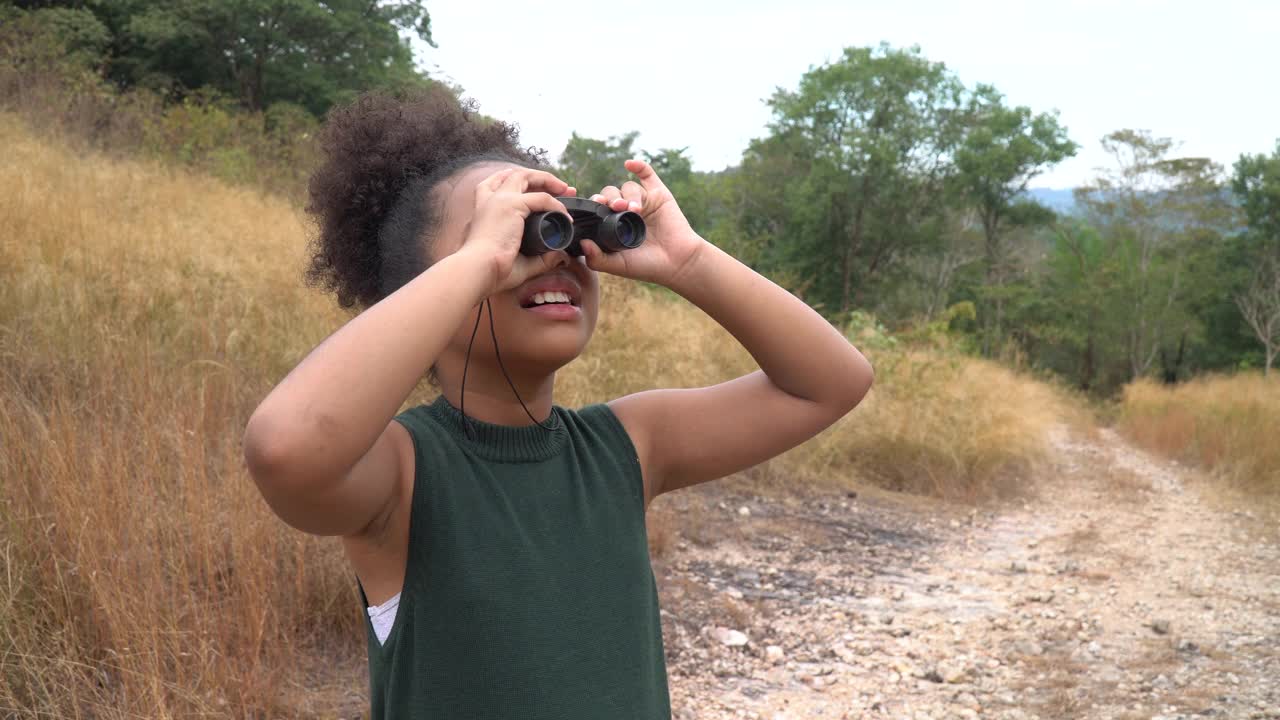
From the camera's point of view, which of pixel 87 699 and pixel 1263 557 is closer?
pixel 87 699

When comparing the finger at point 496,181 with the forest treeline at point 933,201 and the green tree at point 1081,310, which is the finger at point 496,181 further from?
the green tree at point 1081,310

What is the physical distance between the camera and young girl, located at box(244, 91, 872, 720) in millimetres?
1104

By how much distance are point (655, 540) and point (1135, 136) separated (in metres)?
30.0

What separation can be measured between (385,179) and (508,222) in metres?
0.45

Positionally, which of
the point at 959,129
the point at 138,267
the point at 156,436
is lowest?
the point at 156,436

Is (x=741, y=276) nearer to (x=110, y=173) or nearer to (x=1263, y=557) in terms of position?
(x=1263, y=557)

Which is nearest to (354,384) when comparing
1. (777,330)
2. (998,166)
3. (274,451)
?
(274,451)

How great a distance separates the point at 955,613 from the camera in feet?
15.1

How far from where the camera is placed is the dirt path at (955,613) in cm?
360

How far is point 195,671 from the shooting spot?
2295mm

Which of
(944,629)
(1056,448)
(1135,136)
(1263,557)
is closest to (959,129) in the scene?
(1135,136)

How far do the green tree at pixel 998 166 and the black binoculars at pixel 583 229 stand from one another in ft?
91.6

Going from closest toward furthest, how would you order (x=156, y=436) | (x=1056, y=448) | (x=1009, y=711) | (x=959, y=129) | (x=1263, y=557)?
(x=156, y=436) < (x=1009, y=711) < (x=1263, y=557) < (x=1056, y=448) < (x=959, y=129)

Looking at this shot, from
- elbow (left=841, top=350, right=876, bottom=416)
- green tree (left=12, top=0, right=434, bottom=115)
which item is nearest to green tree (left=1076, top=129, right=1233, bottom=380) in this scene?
green tree (left=12, top=0, right=434, bottom=115)
